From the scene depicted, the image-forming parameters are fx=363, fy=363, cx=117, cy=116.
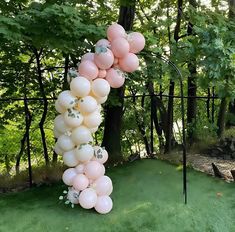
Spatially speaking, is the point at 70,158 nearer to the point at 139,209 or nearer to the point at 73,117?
the point at 73,117

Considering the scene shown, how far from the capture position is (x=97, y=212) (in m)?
4.45

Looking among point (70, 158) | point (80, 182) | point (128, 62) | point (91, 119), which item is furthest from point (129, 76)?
point (80, 182)

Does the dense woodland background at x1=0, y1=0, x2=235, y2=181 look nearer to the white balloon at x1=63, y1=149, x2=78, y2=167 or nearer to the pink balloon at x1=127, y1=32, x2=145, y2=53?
the pink balloon at x1=127, y1=32, x2=145, y2=53

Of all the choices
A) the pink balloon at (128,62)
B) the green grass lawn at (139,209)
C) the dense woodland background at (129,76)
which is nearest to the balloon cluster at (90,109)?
Answer: the pink balloon at (128,62)

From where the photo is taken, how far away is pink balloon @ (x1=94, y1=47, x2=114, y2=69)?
4273 millimetres

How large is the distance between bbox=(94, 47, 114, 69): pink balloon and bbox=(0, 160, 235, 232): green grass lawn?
1.80m

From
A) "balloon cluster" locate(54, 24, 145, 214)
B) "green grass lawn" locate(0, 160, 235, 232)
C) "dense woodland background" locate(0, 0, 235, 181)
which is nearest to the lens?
"green grass lawn" locate(0, 160, 235, 232)

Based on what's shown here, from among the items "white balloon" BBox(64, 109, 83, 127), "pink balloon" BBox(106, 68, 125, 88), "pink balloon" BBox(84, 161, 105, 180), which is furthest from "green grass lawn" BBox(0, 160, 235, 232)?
"pink balloon" BBox(106, 68, 125, 88)

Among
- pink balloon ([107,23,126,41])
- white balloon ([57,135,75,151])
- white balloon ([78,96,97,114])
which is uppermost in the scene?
pink balloon ([107,23,126,41])

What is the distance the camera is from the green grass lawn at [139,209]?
13.7 feet

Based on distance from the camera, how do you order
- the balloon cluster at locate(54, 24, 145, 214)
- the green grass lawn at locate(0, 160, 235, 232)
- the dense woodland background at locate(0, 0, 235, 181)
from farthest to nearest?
the dense woodland background at locate(0, 0, 235, 181) → the balloon cluster at locate(54, 24, 145, 214) → the green grass lawn at locate(0, 160, 235, 232)

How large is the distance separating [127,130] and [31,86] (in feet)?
7.87

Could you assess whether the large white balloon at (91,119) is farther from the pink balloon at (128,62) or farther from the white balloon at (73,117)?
the pink balloon at (128,62)

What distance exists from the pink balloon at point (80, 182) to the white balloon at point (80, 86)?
3.30 feet
